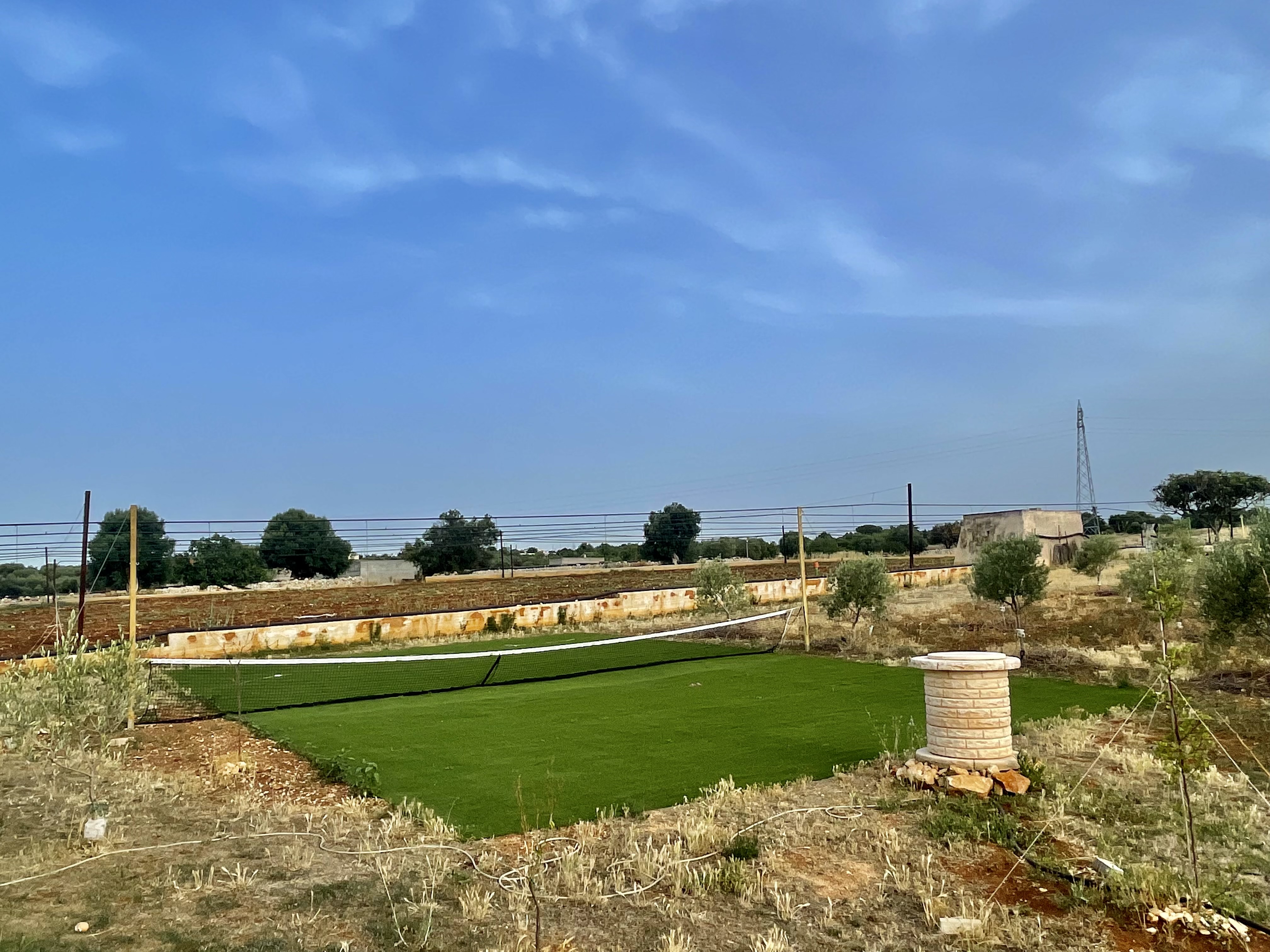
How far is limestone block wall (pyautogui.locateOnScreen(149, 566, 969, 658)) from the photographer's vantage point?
20.7 metres

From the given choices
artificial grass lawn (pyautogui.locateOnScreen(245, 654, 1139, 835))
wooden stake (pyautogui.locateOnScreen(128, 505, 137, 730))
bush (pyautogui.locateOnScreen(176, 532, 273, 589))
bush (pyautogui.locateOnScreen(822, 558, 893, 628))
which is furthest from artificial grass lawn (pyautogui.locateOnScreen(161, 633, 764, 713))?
bush (pyautogui.locateOnScreen(176, 532, 273, 589))

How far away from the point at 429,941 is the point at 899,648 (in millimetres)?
14524

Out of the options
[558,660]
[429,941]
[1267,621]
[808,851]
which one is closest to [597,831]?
[808,851]

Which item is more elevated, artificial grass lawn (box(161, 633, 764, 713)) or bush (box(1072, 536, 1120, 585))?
bush (box(1072, 536, 1120, 585))

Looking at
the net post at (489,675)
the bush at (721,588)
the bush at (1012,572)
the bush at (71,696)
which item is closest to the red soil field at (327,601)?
the bush at (721,588)

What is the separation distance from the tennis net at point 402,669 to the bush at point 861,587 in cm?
156

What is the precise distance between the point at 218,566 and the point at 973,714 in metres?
40.2

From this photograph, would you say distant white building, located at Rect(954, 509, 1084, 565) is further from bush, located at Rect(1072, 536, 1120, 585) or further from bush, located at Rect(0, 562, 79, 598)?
bush, located at Rect(0, 562, 79, 598)

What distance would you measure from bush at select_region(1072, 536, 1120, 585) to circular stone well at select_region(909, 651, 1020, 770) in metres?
29.3

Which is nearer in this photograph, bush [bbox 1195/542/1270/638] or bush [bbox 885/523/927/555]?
bush [bbox 1195/542/1270/638]

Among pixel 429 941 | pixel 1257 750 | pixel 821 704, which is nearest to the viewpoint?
pixel 429 941

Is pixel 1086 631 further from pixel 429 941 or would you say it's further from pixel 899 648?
pixel 429 941

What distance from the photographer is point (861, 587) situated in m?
20.2

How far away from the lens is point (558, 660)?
728 inches
